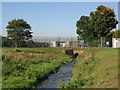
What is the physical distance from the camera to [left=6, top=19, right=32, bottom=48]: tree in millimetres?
46344

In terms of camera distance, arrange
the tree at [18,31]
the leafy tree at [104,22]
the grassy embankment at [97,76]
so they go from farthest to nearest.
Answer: the leafy tree at [104,22]
the tree at [18,31]
the grassy embankment at [97,76]

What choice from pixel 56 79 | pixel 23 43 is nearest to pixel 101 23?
pixel 23 43

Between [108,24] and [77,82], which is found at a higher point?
[108,24]

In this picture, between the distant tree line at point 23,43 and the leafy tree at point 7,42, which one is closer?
the leafy tree at point 7,42

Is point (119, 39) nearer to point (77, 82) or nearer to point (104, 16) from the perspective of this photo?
point (104, 16)

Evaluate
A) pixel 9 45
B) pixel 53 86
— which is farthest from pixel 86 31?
pixel 53 86

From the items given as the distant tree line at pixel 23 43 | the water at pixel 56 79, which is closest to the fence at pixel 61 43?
the distant tree line at pixel 23 43

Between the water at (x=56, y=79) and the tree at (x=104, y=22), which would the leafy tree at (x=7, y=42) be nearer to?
the tree at (x=104, y=22)

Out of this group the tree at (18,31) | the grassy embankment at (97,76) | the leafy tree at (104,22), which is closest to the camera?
the grassy embankment at (97,76)

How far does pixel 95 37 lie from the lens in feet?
169

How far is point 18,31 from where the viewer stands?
46625 mm

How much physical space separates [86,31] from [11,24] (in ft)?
55.3

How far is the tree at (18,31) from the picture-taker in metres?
46.3

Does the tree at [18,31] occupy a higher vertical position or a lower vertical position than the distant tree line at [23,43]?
higher
